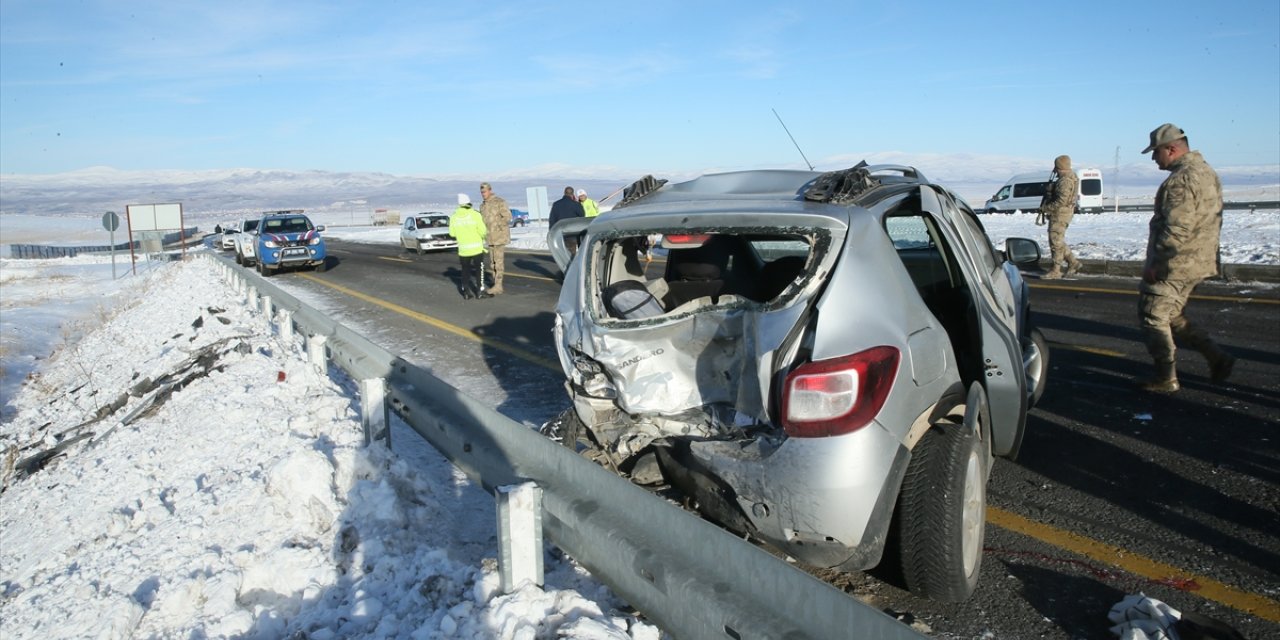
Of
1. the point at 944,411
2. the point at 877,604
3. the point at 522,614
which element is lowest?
the point at 877,604

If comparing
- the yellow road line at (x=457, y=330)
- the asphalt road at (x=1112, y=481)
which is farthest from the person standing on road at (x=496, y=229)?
the asphalt road at (x=1112, y=481)

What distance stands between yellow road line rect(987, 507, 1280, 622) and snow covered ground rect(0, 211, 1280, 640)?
2.10 m

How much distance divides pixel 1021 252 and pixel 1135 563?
7.77ft

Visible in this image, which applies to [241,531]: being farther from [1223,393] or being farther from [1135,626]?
[1223,393]

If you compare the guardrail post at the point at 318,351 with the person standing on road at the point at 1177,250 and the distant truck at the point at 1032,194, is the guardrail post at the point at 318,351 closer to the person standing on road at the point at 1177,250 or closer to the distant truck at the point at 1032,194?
the person standing on road at the point at 1177,250

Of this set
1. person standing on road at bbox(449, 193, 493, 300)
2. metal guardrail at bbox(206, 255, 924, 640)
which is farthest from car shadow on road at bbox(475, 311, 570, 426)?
person standing on road at bbox(449, 193, 493, 300)

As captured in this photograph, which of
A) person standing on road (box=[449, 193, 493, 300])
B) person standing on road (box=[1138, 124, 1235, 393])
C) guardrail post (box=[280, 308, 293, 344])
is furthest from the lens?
person standing on road (box=[449, 193, 493, 300])

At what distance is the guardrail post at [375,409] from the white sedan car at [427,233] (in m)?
24.7

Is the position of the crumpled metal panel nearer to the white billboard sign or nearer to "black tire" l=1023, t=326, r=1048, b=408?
"black tire" l=1023, t=326, r=1048, b=408

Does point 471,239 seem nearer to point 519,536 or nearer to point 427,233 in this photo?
point 519,536

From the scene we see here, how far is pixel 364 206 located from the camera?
155000mm

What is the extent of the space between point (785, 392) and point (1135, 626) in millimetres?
1437

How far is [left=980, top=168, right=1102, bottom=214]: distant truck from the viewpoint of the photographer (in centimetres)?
3934

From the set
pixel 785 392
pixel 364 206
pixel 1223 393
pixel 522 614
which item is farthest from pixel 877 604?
pixel 364 206
